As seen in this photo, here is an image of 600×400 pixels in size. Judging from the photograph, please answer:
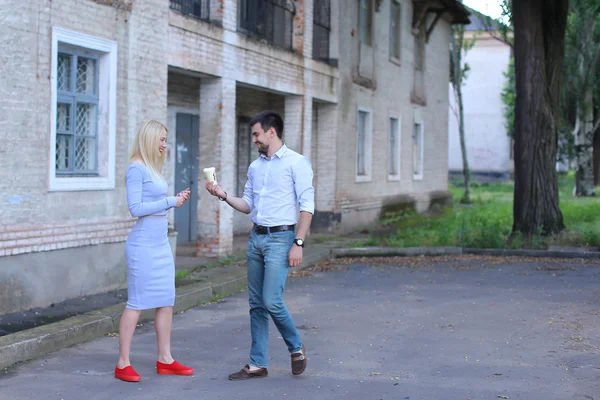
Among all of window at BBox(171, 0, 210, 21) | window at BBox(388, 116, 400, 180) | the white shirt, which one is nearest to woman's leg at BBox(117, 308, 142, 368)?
the white shirt

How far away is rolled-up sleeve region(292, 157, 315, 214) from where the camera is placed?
643 centimetres

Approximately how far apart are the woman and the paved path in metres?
0.40

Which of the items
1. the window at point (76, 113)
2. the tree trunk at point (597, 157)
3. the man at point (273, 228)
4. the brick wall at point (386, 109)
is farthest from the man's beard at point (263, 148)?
the tree trunk at point (597, 157)

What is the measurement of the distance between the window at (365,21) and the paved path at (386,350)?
11041 millimetres

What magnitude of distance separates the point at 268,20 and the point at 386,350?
36.9ft

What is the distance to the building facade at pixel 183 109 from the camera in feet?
30.3

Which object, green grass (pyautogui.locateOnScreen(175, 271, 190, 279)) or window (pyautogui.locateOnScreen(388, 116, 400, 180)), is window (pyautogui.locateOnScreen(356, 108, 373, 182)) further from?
green grass (pyautogui.locateOnScreen(175, 271, 190, 279))

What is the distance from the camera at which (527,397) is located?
596 centimetres

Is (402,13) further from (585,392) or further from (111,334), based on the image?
(585,392)

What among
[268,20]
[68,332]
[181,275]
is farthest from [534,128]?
[68,332]

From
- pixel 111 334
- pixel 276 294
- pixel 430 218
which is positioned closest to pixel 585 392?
pixel 276 294

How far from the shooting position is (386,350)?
301 inches

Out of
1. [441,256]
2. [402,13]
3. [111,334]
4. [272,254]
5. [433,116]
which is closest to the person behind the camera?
[272,254]

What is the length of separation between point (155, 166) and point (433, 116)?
77.1 ft
